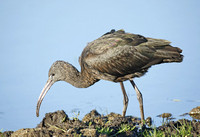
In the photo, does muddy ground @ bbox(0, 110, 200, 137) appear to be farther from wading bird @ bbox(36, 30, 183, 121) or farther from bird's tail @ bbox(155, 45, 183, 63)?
bird's tail @ bbox(155, 45, 183, 63)

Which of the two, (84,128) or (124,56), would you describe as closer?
(84,128)

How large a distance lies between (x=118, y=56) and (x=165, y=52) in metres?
1.08

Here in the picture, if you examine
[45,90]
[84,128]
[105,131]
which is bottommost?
[105,131]

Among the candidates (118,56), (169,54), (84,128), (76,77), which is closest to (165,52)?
→ (169,54)

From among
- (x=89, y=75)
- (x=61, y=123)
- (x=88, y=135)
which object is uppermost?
(x=89, y=75)

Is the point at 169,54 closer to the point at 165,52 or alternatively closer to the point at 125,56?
the point at 165,52

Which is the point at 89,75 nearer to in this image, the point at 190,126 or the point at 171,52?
the point at 171,52

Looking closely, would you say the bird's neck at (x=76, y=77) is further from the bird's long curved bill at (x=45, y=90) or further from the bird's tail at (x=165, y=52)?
the bird's tail at (x=165, y=52)

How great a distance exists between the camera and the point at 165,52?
769 centimetres

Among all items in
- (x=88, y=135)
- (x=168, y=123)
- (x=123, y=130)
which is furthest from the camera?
(x=168, y=123)

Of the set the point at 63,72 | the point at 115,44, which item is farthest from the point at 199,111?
the point at 63,72

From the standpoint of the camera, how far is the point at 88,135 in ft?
18.7

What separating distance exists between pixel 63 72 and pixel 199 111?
363cm

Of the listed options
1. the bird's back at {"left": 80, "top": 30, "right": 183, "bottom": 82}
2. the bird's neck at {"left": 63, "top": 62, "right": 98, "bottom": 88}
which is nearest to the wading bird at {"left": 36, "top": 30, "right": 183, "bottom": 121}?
the bird's back at {"left": 80, "top": 30, "right": 183, "bottom": 82}
